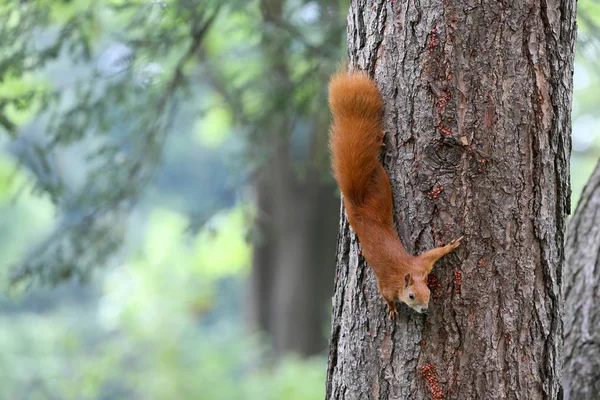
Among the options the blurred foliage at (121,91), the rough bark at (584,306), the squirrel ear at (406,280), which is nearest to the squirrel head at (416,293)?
the squirrel ear at (406,280)

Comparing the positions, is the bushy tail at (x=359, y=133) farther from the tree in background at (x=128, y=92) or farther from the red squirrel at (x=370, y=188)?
the tree in background at (x=128, y=92)

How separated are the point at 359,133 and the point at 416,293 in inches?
15.2

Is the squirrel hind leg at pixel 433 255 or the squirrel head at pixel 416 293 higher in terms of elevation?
the squirrel hind leg at pixel 433 255

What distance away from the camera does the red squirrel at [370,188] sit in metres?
1.43

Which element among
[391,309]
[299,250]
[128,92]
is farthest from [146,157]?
[299,250]

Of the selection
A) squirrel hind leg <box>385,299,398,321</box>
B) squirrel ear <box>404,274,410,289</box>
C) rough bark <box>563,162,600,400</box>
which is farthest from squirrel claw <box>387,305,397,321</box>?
rough bark <box>563,162,600,400</box>

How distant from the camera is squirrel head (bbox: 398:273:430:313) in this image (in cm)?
137

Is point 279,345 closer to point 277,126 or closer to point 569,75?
point 277,126

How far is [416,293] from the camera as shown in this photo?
137cm

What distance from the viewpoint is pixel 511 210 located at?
1445 mm

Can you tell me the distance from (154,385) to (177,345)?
398 millimetres

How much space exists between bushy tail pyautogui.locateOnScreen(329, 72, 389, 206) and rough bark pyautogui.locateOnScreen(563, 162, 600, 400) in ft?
3.48

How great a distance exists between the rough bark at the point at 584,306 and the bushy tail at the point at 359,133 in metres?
1.06

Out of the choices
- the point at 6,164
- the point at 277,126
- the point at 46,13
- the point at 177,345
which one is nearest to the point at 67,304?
the point at 6,164
